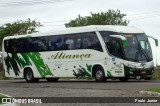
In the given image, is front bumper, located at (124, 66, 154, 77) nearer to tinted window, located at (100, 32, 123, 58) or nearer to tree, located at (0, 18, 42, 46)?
tinted window, located at (100, 32, 123, 58)

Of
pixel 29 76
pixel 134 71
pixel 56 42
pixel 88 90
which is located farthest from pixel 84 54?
pixel 88 90

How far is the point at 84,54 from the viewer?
32.0 metres

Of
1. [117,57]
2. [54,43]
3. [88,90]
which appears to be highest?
[54,43]

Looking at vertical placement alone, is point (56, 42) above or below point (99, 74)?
above

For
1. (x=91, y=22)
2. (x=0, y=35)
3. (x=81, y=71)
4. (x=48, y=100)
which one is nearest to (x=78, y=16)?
(x=91, y=22)

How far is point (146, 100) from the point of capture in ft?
58.5

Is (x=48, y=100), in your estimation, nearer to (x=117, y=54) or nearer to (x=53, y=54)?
(x=117, y=54)

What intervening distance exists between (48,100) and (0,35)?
5203 centimetres

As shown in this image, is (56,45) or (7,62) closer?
(56,45)

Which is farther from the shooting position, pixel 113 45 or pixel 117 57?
pixel 113 45

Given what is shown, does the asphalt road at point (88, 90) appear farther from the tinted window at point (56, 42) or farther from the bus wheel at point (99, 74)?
the tinted window at point (56, 42)

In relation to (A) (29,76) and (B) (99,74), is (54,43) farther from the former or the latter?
(B) (99,74)

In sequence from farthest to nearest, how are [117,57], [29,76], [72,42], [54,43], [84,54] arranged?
[29,76], [54,43], [72,42], [84,54], [117,57]

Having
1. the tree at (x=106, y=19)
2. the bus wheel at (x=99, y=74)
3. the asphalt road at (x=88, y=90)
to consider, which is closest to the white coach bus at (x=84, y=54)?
the bus wheel at (x=99, y=74)
